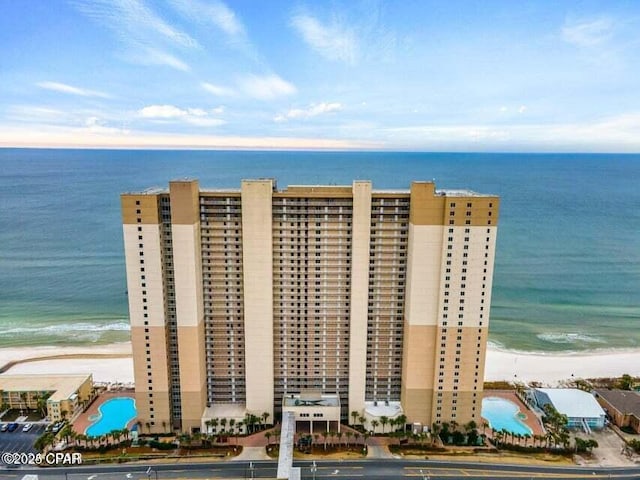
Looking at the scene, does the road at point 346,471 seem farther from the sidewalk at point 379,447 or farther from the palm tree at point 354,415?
the palm tree at point 354,415

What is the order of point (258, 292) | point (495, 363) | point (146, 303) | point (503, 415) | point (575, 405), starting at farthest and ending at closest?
point (495, 363) → point (503, 415) → point (575, 405) → point (258, 292) → point (146, 303)

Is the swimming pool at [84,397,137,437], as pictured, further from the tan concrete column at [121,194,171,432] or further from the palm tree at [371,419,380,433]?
the palm tree at [371,419,380,433]

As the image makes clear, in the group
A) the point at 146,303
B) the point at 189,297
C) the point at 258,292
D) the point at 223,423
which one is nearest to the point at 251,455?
the point at 223,423

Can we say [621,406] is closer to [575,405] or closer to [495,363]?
[575,405]

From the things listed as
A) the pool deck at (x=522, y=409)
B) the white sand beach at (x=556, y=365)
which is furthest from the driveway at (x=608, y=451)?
the white sand beach at (x=556, y=365)

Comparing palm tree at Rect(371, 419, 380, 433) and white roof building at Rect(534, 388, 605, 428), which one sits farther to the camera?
white roof building at Rect(534, 388, 605, 428)

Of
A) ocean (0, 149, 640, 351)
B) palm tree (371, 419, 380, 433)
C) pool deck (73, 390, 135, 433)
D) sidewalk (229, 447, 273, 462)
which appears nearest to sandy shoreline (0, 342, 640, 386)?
ocean (0, 149, 640, 351)
